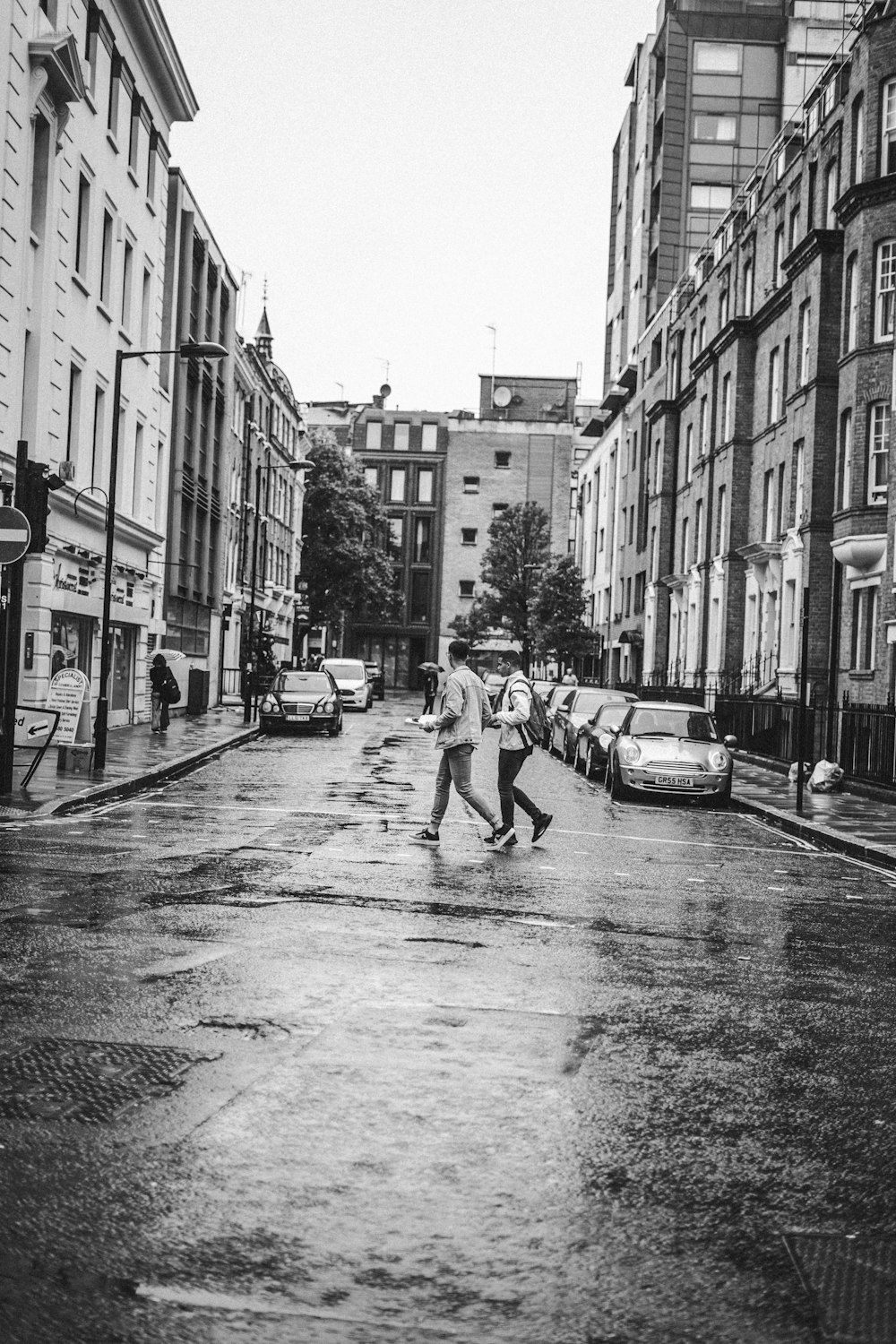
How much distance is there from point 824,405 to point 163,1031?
104 ft

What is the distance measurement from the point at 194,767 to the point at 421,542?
255 ft

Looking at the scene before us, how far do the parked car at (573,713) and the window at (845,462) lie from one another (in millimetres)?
6553

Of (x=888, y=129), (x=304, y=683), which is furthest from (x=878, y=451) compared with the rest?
(x=304, y=683)

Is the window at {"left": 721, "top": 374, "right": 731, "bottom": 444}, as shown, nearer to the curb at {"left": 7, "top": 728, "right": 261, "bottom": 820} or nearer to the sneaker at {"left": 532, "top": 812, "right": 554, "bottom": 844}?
the curb at {"left": 7, "top": 728, "right": 261, "bottom": 820}

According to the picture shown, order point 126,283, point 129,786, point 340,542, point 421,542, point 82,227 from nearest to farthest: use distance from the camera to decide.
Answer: point 129,786
point 82,227
point 126,283
point 340,542
point 421,542

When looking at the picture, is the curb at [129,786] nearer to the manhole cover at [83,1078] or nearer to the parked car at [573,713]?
the parked car at [573,713]

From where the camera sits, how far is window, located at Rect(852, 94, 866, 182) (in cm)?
3153

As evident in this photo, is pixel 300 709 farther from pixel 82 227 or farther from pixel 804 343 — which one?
pixel 804 343

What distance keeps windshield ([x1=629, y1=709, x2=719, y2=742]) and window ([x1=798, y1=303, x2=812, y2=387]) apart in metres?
15.9

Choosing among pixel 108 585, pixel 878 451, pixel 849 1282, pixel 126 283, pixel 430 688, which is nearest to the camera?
pixel 849 1282

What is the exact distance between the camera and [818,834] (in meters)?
17.2

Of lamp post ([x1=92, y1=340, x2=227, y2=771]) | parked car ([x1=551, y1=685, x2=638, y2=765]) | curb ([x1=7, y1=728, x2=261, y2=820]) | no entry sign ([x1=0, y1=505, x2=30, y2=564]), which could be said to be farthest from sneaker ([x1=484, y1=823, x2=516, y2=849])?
parked car ([x1=551, y1=685, x2=638, y2=765])

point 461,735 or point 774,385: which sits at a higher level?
point 774,385

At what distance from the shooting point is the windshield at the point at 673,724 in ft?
73.6
